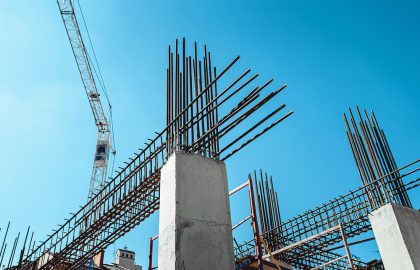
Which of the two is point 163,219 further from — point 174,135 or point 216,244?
point 174,135

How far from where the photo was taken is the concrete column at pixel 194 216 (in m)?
5.95

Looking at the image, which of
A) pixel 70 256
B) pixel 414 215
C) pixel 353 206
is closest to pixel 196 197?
pixel 414 215

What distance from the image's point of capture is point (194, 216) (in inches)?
249

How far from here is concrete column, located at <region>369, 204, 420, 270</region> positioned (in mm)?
10008

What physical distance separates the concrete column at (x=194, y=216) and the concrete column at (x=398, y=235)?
604 cm

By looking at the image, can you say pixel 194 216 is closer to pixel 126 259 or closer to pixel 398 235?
pixel 398 235

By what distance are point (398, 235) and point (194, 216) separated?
6.81 m

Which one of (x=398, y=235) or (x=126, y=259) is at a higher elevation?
(x=126, y=259)

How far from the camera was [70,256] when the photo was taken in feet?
46.6

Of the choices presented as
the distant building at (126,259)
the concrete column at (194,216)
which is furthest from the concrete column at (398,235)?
the distant building at (126,259)

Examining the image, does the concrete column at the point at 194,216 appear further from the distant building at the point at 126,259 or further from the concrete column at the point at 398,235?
the distant building at the point at 126,259

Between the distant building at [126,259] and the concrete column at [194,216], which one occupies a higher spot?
the distant building at [126,259]

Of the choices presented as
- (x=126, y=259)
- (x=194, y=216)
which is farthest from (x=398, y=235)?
(x=126, y=259)

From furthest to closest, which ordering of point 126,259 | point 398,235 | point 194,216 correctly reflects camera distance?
point 126,259
point 398,235
point 194,216
